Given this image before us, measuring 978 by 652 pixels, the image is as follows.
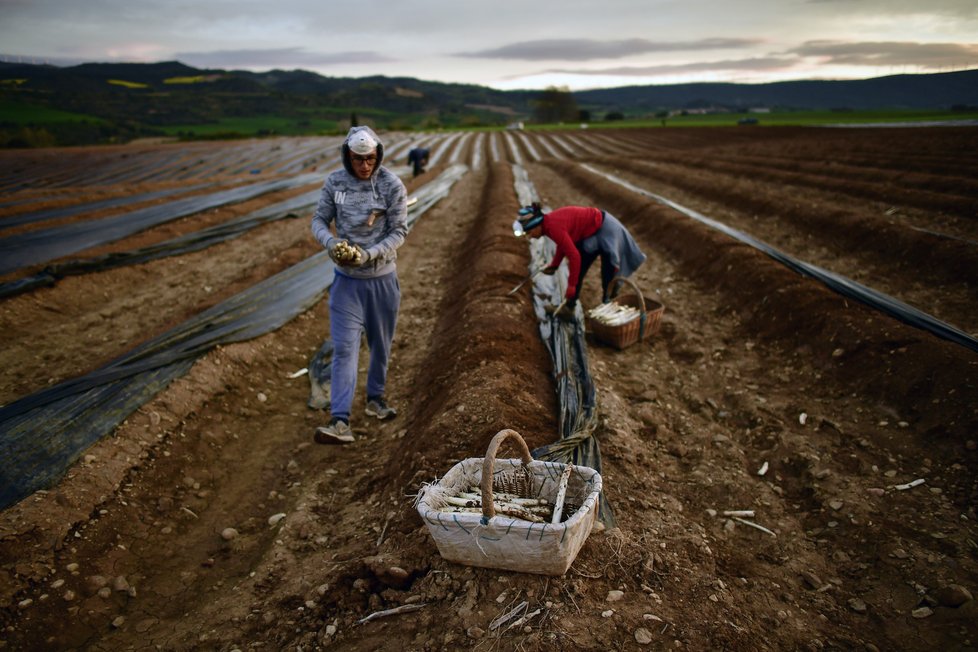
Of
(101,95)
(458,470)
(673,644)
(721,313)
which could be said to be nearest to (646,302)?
(721,313)

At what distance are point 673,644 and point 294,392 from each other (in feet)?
13.4

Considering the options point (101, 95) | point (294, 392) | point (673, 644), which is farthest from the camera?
point (101, 95)

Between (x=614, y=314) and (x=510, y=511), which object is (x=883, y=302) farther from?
(x=510, y=511)

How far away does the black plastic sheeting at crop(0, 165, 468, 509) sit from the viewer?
331 centimetres

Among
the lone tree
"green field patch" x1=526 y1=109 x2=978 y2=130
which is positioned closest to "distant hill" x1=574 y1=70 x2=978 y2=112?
the lone tree

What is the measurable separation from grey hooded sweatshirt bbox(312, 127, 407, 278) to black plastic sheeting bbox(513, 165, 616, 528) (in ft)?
5.82

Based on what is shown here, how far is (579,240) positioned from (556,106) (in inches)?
3273

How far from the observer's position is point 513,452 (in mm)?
3656

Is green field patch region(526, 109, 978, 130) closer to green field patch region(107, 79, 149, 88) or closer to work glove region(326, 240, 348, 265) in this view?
work glove region(326, 240, 348, 265)

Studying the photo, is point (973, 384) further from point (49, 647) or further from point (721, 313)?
point (49, 647)

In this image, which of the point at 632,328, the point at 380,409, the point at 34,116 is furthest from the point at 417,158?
the point at 34,116

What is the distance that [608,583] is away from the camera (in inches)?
97.7

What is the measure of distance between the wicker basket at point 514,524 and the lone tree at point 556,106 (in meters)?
85.7

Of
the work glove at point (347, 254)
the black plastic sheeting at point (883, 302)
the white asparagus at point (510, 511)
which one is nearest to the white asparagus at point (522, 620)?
the white asparagus at point (510, 511)
